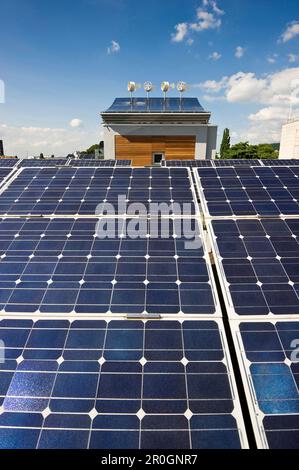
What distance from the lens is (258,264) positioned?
322 inches

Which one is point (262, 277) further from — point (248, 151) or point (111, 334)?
point (248, 151)

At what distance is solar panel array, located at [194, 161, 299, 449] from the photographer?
5309 millimetres

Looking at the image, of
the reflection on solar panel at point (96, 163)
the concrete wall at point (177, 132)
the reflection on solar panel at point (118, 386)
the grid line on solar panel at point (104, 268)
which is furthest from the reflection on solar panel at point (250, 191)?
the concrete wall at point (177, 132)

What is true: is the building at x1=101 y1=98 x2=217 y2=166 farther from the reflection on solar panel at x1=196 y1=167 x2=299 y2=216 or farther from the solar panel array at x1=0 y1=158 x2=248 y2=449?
the solar panel array at x1=0 y1=158 x2=248 y2=449

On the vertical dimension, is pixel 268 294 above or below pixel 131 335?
above

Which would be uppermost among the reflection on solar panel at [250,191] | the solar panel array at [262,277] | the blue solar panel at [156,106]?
the blue solar panel at [156,106]

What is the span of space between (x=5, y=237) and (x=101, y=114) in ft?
123

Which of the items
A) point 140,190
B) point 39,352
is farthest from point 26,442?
point 140,190

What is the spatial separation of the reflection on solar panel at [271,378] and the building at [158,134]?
129 ft

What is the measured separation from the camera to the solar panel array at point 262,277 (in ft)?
17.4

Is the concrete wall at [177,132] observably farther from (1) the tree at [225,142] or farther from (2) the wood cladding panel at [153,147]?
(1) the tree at [225,142]

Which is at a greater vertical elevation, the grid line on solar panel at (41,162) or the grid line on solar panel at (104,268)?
the grid line on solar panel at (41,162)

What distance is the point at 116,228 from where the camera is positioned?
9.48m
